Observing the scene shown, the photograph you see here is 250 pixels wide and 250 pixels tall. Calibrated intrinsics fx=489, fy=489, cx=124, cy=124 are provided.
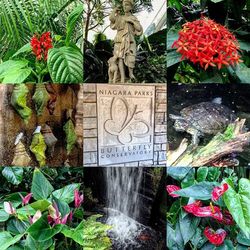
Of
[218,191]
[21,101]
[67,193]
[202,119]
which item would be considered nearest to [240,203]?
[218,191]

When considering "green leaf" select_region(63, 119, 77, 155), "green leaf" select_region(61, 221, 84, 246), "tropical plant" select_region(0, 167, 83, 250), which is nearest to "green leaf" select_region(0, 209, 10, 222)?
"tropical plant" select_region(0, 167, 83, 250)

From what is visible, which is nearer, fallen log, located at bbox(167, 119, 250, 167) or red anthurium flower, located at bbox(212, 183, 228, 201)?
red anthurium flower, located at bbox(212, 183, 228, 201)

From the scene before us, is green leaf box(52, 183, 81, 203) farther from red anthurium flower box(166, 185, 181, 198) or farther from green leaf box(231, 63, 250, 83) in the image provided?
green leaf box(231, 63, 250, 83)

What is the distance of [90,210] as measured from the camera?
6.10 feet

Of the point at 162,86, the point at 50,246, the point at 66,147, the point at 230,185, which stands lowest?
the point at 50,246

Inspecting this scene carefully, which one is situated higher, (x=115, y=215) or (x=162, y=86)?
(x=162, y=86)

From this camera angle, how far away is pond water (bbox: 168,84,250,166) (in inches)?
72.2

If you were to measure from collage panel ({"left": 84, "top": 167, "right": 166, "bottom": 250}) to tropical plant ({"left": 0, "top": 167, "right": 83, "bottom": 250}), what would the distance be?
7 cm

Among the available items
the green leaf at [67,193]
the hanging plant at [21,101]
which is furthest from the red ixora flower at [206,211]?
the hanging plant at [21,101]

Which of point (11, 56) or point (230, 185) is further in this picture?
point (11, 56)

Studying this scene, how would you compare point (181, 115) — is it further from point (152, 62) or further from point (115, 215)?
point (115, 215)

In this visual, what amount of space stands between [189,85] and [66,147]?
0.52 metres

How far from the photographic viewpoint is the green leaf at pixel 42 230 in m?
1.68

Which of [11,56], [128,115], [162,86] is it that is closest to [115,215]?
[128,115]
